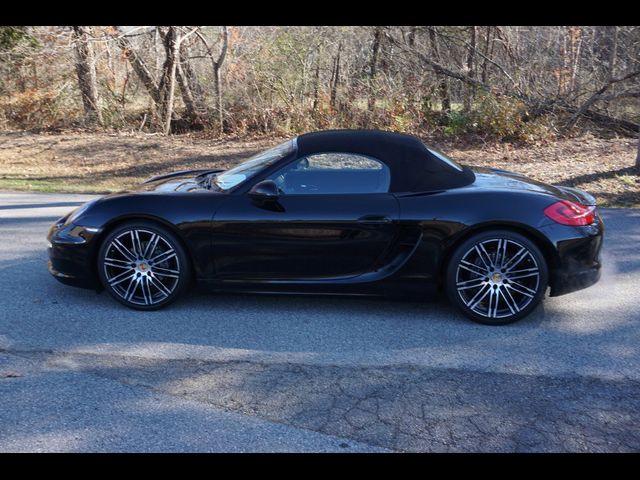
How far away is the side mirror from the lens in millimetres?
4930

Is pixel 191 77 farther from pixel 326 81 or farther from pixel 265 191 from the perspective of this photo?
pixel 265 191

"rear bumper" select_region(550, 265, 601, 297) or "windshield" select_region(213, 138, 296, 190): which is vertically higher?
"windshield" select_region(213, 138, 296, 190)

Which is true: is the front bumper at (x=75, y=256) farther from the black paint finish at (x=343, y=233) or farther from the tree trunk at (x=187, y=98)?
the tree trunk at (x=187, y=98)

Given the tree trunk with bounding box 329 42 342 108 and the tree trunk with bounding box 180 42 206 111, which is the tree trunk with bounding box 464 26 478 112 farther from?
the tree trunk with bounding box 180 42 206 111

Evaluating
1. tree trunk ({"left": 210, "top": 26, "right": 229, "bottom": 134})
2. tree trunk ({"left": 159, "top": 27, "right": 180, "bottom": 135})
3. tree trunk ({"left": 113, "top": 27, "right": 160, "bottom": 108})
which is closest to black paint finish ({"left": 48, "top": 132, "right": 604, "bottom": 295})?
tree trunk ({"left": 210, "top": 26, "right": 229, "bottom": 134})

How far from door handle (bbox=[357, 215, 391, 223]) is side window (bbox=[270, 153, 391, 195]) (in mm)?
259

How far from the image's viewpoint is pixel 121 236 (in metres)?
5.11

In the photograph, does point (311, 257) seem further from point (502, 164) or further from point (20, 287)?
point (502, 164)

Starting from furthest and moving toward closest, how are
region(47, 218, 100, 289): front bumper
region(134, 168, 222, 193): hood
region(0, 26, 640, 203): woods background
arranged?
region(0, 26, 640, 203): woods background < region(134, 168, 222, 193): hood < region(47, 218, 100, 289): front bumper

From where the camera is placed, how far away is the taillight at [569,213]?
486 cm

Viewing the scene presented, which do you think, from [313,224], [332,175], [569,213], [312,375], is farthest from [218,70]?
[312,375]

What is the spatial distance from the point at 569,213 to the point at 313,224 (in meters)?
1.93

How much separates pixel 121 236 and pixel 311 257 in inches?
59.4

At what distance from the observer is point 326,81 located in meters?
16.4
